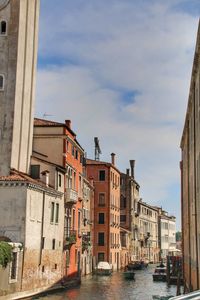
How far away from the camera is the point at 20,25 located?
36250 mm

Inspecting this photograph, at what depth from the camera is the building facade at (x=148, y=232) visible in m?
97.8

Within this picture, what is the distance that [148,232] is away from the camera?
104 m

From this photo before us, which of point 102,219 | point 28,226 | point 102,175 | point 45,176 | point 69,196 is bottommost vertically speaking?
point 28,226

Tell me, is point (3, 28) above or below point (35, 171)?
above

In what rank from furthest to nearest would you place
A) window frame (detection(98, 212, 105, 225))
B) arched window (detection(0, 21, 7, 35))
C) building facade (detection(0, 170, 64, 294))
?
1. window frame (detection(98, 212, 105, 225))
2. arched window (detection(0, 21, 7, 35))
3. building facade (detection(0, 170, 64, 294))

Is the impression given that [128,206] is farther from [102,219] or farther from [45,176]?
[45,176]

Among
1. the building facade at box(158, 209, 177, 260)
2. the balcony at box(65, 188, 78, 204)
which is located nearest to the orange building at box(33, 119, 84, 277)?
the balcony at box(65, 188, 78, 204)

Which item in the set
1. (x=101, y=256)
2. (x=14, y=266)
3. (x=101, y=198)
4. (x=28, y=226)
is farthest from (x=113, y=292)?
(x=101, y=198)

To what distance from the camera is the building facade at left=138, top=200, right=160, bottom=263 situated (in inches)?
3848

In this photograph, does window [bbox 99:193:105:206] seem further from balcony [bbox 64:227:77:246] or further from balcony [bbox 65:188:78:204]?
balcony [bbox 65:188:78:204]

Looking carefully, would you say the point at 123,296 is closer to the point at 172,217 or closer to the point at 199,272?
the point at 199,272

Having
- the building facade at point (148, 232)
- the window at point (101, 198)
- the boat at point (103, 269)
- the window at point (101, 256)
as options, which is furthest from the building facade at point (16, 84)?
the building facade at point (148, 232)

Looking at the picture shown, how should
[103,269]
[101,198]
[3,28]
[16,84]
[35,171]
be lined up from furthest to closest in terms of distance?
[101,198] < [103,269] < [35,171] < [3,28] < [16,84]

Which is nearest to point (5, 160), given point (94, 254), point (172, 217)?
point (94, 254)
